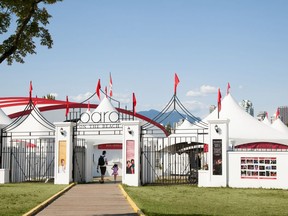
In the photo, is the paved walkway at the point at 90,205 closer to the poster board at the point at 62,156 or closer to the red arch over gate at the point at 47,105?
the poster board at the point at 62,156

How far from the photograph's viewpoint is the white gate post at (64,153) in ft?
87.4

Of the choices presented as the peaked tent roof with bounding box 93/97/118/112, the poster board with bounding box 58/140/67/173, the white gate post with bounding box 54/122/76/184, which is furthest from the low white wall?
the peaked tent roof with bounding box 93/97/118/112

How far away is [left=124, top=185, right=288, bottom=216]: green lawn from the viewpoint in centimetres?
1421

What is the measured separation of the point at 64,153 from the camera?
2684cm

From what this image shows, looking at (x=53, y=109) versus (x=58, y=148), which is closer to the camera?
(x=58, y=148)

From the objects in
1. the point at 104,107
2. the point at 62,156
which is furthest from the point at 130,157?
the point at 104,107

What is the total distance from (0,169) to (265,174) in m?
14.3

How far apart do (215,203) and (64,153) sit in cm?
1221

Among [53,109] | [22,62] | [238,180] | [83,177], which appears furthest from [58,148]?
[53,109]

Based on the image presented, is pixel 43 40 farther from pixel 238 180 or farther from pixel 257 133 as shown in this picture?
pixel 257 133

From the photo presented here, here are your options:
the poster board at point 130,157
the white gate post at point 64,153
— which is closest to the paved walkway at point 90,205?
the poster board at point 130,157

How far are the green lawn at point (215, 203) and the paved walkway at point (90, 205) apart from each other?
605 millimetres

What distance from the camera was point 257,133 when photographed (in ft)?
109

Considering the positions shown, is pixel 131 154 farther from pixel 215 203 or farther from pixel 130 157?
pixel 215 203
